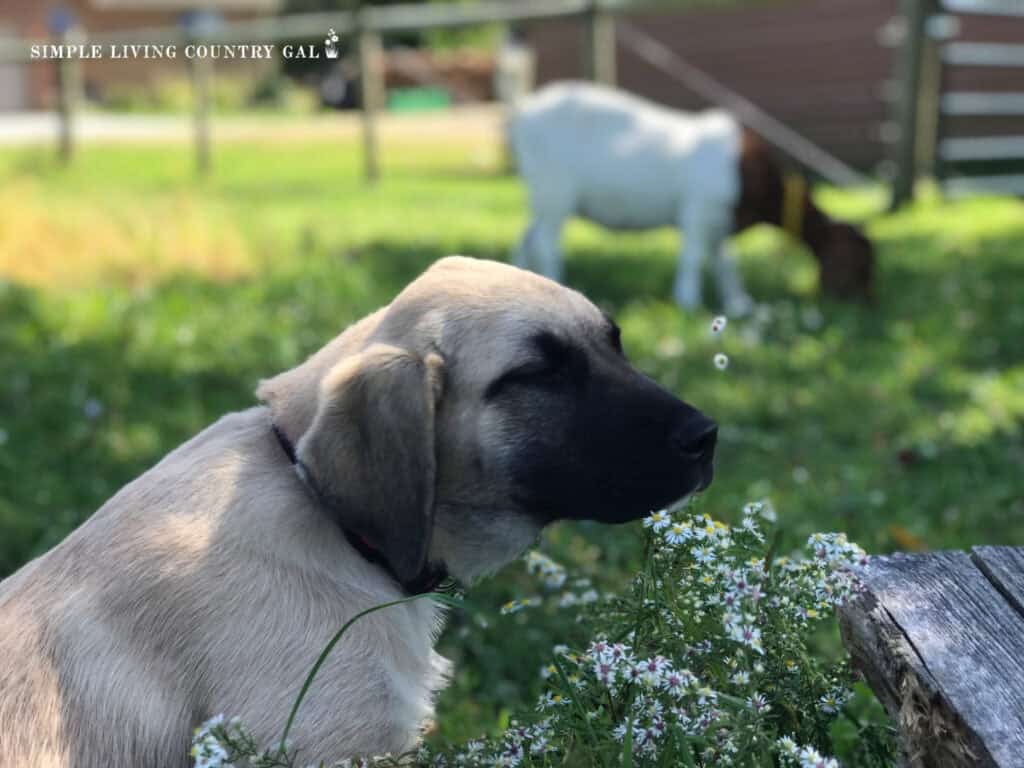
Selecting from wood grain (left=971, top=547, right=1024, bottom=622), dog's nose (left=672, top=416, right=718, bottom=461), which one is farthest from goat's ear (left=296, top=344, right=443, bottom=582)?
wood grain (left=971, top=547, right=1024, bottom=622)

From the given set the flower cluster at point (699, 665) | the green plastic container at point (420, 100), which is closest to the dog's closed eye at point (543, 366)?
the flower cluster at point (699, 665)

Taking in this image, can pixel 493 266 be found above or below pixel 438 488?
Answer: above

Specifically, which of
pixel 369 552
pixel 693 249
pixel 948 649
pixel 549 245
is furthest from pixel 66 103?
pixel 948 649

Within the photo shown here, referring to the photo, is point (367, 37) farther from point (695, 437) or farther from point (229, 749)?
point (229, 749)

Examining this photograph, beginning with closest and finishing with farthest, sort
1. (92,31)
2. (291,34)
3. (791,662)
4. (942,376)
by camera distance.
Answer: (791,662) < (942,376) < (291,34) < (92,31)

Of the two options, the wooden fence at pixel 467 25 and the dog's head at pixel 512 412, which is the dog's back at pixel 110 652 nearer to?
the dog's head at pixel 512 412

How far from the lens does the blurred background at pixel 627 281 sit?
5.02 meters

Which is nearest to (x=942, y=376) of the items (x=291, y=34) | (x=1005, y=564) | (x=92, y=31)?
(x=1005, y=564)

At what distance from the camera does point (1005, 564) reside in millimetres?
2602

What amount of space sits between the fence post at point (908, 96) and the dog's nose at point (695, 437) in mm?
9788

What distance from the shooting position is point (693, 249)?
822 cm

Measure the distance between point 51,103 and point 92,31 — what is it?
17.6 feet

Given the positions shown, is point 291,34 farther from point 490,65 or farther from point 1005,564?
point 490,65

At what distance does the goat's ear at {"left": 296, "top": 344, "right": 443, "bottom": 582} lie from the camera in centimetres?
255
